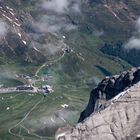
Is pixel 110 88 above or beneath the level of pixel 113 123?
above

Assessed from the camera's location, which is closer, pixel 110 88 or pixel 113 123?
pixel 113 123

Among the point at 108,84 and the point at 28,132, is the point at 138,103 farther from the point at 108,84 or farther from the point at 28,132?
the point at 28,132

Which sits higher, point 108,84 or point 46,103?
point 46,103

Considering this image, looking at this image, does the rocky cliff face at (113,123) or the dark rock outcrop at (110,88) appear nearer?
the rocky cliff face at (113,123)

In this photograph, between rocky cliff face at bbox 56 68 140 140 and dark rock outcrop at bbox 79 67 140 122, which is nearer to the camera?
rocky cliff face at bbox 56 68 140 140

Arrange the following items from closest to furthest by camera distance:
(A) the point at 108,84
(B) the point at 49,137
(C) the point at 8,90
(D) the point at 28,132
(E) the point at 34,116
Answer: (A) the point at 108,84 < (B) the point at 49,137 < (D) the point at 28,132 < (E) the point at 34,116 < (C) the point at 8,90

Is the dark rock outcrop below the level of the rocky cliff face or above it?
above

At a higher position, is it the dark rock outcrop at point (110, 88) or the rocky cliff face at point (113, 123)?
the dark rock outcrop at point (110, 88)

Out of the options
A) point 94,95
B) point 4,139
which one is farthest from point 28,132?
point 94,95
